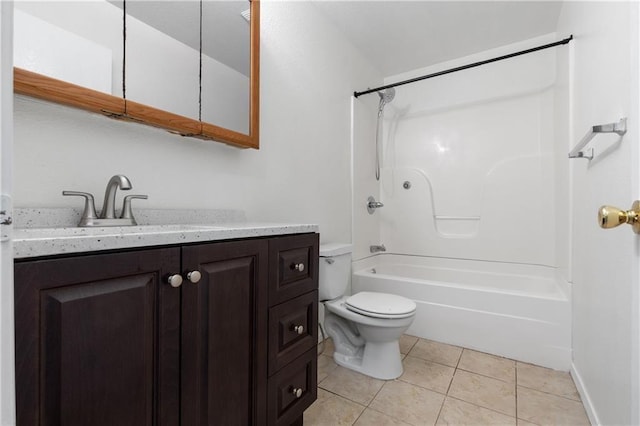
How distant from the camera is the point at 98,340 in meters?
0.63

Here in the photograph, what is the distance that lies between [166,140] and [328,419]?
4.72 ft

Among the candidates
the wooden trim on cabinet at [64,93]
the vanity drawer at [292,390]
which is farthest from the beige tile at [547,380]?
the wooden trim on cabinet at [64,93]

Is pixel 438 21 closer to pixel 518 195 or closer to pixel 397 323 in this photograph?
pixel 518 195

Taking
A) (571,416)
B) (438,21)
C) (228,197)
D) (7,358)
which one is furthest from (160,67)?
(571,416)

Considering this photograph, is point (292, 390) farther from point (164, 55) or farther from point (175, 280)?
point (164, 55)

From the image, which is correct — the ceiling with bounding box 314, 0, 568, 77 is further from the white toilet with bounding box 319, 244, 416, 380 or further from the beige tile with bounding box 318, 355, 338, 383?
the beige tile with bounding box 318, 355, 338, 383

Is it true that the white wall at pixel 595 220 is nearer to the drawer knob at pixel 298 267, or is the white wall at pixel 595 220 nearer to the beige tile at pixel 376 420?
the beige tile at pixel 376 420

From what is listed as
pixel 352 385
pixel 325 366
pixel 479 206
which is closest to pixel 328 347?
pixel 325 366

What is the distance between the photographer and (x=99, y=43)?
1039 mm

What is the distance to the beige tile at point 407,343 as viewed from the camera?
2.03m

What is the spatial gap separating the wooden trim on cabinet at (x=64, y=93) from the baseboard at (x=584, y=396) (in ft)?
7.32

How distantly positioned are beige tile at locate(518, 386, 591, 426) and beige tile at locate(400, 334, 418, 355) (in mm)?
660

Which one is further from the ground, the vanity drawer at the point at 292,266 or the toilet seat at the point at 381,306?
the vanity drawer at the point at 292,266

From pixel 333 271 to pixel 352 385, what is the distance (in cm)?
63
